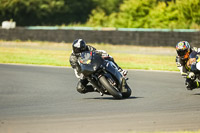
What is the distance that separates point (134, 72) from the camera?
1894cm

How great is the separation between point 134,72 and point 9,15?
36864 millimetres

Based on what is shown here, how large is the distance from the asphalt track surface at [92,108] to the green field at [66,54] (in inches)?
288

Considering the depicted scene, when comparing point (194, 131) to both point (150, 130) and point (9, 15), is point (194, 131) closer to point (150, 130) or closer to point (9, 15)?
point (150, 130)

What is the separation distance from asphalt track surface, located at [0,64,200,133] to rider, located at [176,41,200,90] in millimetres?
373

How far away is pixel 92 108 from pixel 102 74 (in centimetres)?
124

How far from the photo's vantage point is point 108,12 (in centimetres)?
7025

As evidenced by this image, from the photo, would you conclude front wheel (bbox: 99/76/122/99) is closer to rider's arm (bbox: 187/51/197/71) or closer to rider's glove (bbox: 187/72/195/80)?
rider's glove (bbox: 187/72/195/80)

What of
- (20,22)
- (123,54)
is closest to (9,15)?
(20,22)

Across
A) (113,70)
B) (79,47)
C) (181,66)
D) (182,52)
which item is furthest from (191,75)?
(79,47)

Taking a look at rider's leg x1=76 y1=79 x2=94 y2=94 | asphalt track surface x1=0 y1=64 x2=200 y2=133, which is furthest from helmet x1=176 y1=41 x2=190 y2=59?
rider's leg x1=76 y1=79 x2=94 y2=94

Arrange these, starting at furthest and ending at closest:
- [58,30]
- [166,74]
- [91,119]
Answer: [58,30], [166,74], [91,119]

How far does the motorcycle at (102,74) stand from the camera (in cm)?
1002

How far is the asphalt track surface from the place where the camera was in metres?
7.09

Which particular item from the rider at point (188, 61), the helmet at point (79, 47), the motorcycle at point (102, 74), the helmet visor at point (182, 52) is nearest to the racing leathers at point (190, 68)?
the rider at point (188, 61)
